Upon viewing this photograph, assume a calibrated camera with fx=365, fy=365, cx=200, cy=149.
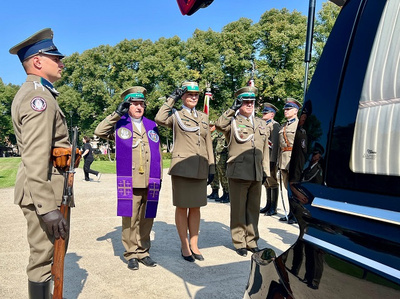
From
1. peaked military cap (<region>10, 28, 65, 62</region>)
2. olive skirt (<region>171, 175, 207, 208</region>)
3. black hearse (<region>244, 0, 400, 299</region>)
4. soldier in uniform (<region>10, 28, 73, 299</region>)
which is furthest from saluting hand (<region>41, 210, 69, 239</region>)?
olive skirt (<region>171, 175, 207, 208</region>)

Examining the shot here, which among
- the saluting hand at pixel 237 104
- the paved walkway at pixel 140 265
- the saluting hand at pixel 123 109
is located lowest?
the paved walkway at pixel 140 265

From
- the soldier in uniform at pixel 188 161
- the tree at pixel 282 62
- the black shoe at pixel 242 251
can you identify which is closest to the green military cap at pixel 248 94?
the soldier in uniform at pixel 188 161

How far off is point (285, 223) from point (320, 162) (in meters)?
5.98

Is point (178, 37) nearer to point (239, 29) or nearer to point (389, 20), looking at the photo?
point (239, 29)

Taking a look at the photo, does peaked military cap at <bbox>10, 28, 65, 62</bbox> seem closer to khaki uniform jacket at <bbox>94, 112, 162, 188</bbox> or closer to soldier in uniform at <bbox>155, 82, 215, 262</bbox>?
khaki uniform jacket at <bbox>94, 112, 162, 188</bbox>

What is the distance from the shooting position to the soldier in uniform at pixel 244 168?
498 cm

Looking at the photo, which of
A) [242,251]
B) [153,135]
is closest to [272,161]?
[242,251]

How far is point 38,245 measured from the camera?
265 centimetres

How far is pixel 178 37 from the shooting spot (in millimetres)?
38031

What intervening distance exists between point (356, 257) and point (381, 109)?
1.44ft

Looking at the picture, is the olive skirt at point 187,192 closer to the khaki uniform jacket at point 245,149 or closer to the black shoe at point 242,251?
the khaki uniform jacket at point 245,149

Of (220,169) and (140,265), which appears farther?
(220,169)

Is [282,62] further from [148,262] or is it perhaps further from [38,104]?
[38,104]

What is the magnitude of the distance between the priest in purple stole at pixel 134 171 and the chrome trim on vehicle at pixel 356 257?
3311 mm
